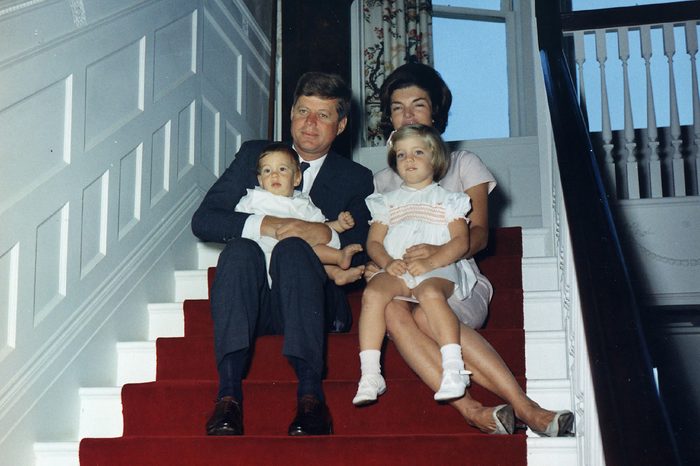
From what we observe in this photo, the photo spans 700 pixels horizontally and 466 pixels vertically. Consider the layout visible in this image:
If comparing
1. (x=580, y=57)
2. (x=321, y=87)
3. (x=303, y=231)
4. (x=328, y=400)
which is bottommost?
(x=328, y=400)

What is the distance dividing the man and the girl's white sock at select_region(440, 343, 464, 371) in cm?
29

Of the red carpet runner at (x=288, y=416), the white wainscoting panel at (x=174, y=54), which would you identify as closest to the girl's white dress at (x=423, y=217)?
the red carpet runner at (x=288, y=416)

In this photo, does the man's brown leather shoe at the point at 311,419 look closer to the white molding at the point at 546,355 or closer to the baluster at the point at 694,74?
the white molding at the point at 546,355

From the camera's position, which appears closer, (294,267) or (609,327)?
(609,327)

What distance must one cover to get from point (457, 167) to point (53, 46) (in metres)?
1.19

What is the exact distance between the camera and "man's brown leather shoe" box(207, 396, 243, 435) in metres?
1.89

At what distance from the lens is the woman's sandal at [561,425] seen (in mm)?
1788

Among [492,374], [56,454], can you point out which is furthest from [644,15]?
[56,454]

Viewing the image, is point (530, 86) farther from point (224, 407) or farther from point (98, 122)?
point (224, 407)

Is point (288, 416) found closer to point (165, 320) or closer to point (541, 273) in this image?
point (165, 320)

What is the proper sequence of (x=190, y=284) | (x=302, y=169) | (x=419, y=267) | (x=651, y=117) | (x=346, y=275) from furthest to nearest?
(x=651, y=117)
(x=190, y=284)
(x=302, y=169)
(x=346, y=275)
(x=419, y=267)

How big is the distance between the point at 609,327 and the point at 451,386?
0.74 meters

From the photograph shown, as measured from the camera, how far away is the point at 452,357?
1948mm

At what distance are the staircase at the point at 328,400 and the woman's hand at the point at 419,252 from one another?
0.27m
